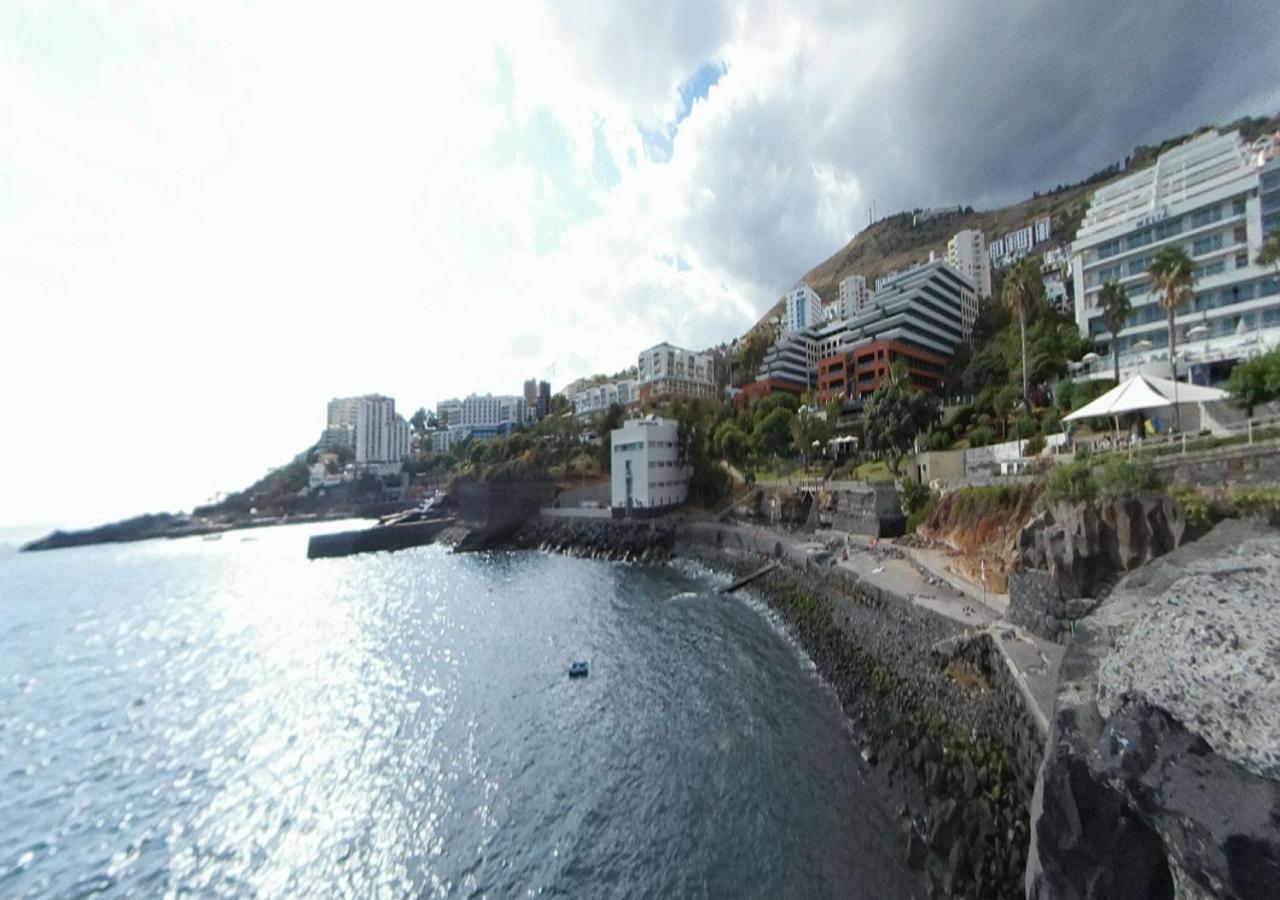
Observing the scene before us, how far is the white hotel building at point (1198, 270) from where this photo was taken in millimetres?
35562

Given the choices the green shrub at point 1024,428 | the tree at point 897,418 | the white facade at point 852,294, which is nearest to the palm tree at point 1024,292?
the green shrub at point 1024,428

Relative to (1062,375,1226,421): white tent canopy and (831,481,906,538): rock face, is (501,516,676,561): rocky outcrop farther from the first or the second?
(1062,375,1226,421): white tent canopy

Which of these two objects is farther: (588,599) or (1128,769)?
(588,599)

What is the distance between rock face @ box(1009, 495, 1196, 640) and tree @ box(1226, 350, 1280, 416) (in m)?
12.9

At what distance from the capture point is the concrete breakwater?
35.1 feet

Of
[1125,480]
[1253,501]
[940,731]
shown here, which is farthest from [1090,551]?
[940,731]

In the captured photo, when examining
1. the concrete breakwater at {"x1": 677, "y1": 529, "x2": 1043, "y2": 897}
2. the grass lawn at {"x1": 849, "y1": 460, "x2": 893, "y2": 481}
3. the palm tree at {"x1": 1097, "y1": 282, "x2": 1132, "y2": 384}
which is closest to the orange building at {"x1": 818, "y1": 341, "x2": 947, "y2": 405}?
the grass lawn at {"x1": 849, "y1": 460, "x2": 893, "y2": 481}

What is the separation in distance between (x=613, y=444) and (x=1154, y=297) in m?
49.5

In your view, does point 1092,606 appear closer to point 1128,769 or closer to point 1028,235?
point 1128,769

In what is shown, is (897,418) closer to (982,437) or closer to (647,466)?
(982,437)

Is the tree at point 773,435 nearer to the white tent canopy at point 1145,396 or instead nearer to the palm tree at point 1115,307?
the palm tree at point 1115,307

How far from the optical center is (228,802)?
1529cm

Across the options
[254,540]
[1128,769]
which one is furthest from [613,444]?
[254,540]

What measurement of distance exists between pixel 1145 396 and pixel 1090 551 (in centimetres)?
1057
